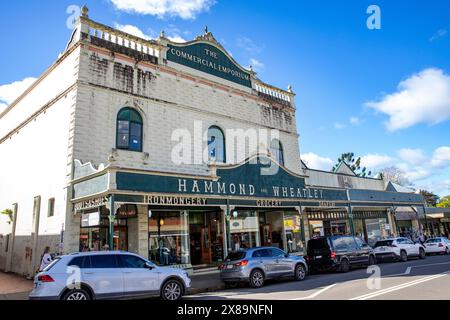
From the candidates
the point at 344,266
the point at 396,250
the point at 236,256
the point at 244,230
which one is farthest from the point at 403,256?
the point at 236,256

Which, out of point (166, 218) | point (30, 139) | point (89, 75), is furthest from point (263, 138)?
point (30, 139)

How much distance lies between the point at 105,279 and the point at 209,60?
52.6 feet

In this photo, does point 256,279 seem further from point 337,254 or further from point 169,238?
point 169,238

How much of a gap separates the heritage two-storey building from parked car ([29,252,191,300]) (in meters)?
2.88

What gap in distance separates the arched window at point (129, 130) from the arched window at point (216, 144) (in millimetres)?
4549

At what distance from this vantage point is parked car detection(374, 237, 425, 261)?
2211 centimetres

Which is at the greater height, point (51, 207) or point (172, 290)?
point (51, 207)

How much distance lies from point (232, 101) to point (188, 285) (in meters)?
14.2

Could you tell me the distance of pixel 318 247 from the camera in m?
18.2

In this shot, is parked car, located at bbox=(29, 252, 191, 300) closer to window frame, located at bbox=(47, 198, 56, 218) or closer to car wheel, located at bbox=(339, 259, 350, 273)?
window frame, located at bbox=(47, 198, 56, 218)

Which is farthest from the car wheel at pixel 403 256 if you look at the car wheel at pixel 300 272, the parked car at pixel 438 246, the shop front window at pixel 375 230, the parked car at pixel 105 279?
the parked car at pixel 105 279

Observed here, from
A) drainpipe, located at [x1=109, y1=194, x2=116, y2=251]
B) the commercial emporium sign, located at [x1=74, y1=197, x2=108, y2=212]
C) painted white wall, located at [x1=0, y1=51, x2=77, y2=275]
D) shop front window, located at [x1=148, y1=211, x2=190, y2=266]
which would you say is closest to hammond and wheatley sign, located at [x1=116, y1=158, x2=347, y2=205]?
drainpipe, located at [x1=109, y1=194, x2=116, y2=251]

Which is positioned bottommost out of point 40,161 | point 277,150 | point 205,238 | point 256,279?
point 256,279
